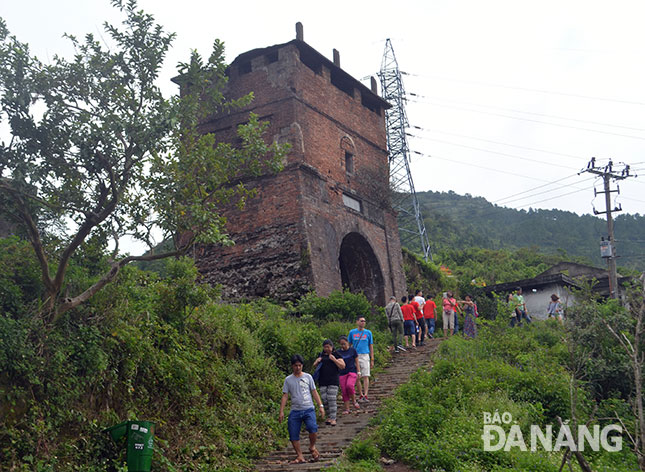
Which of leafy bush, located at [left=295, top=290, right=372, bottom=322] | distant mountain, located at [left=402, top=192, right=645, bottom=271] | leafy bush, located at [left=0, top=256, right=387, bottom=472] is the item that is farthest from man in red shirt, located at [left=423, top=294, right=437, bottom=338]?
distant mountain, located at [left=402, top=192, right=645, bottom=271]

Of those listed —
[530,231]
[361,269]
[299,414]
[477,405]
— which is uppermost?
[530,231]

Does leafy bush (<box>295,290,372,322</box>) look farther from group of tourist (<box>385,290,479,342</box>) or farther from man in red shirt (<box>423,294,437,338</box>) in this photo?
man in red shirt (<box>423,294,437,338</box>)

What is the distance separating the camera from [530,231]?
61500 millimetres

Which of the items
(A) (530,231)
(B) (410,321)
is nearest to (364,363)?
(B) (410,321)

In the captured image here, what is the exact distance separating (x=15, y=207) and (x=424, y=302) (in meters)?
10.8

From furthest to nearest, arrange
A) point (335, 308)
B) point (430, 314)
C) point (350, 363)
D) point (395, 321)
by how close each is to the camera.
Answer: point (430, 314) → point (335, 308) → point (395, 321) → point (350, 363)

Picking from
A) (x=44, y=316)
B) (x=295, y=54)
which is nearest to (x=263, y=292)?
(x=295, y=54)

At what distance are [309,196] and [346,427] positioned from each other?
→ 370 inches

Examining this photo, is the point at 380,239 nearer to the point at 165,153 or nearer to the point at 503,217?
the point at 165,153

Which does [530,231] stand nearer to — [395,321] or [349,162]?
[349,162]

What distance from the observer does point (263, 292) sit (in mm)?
18078

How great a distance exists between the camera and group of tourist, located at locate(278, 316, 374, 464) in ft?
29.0

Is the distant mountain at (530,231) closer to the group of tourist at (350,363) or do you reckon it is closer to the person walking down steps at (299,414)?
the group of tourist at (350,363)

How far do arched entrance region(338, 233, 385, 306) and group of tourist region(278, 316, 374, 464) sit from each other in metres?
8.40
